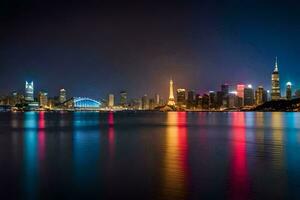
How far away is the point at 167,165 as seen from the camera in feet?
60.8

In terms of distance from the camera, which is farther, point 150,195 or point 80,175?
point 80,175

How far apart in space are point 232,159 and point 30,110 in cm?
18411

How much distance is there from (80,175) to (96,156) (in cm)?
594

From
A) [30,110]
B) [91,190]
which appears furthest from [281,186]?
[30,110]

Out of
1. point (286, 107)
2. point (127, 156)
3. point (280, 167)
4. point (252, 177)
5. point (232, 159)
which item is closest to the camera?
point (252, 177)

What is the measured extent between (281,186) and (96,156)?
11.1m

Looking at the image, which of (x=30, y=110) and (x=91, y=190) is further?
(x=30, y=110)

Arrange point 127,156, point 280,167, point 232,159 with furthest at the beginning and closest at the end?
point 127,156, point 232,159, point 280,167

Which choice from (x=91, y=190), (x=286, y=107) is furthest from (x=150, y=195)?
(x=286, y=107)

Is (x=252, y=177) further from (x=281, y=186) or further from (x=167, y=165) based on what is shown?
(x=167, y=165)

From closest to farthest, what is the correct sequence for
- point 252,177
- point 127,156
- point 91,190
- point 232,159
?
point 91,190, point 252,177, point 232,159, point 127,156

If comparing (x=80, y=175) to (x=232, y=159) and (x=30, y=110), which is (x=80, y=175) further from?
(x=30, y=110)

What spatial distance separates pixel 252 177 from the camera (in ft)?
51.4

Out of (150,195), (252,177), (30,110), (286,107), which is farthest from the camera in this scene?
(30,110)
